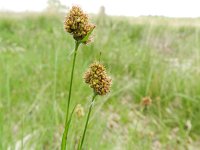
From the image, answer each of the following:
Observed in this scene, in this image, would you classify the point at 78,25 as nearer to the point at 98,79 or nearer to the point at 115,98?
the point at 98,79

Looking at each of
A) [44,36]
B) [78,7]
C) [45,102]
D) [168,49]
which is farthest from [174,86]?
[44,36]

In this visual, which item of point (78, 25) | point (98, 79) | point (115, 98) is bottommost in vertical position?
point (115, 98)

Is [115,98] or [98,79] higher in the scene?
[98,79]

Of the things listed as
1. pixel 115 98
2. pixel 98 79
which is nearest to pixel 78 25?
pixel 98 79

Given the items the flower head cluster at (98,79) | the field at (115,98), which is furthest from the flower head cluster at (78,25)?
the field at (115,98)

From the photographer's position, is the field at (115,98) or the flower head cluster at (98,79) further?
the field at (115,98)

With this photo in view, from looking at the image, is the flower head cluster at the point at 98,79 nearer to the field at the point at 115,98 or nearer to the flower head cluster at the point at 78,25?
the flower head cluster at the point at 78,25

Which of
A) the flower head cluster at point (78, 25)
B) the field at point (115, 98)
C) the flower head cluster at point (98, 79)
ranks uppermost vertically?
the flower head cluster at point (78, 25)
